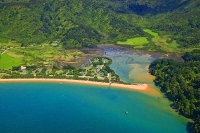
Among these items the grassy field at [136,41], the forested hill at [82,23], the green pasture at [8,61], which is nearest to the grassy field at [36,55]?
the green pasture at [8,61]

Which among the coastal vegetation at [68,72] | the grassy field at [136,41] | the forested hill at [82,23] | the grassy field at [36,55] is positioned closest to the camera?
the coastal vegetation at [68,72]

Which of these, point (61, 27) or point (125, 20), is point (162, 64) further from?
point (125, 20)

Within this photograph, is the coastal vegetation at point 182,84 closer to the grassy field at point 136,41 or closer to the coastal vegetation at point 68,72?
the coastal vegetation at point 68,72

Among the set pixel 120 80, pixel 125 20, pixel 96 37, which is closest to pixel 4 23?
pixel 96 37

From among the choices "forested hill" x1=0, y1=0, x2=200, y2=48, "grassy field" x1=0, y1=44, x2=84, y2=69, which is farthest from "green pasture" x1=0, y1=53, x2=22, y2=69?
"forested hill" x1=0, y1=0, x2=200, y2=48

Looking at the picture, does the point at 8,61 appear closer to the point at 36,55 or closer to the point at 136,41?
the point at 36,55
